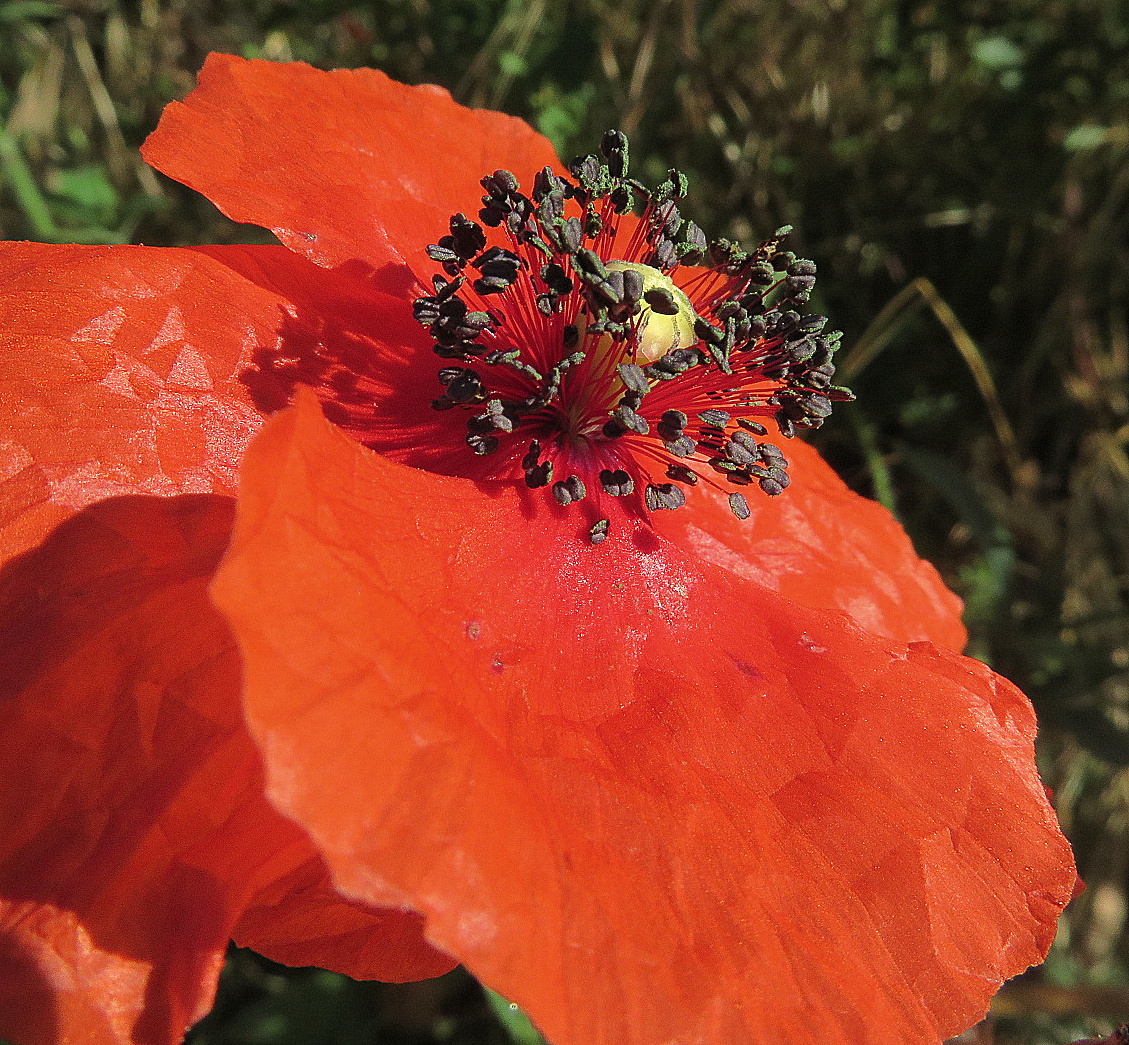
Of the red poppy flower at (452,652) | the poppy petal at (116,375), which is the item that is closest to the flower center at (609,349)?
the red poppy flower at (452,652)

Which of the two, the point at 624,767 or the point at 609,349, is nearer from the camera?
the point at 624,767

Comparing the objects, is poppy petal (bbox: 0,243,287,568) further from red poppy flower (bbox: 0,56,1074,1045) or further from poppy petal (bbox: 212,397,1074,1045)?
poppy petal (bbox: 212,397,1074,1045)

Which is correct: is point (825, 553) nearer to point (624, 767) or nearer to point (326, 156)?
point (624, 767)

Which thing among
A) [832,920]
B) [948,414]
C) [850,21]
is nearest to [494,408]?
[832,920]

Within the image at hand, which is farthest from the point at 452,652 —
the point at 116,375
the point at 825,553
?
the point at 825,553

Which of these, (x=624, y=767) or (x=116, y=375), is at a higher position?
(x=116, y=375)

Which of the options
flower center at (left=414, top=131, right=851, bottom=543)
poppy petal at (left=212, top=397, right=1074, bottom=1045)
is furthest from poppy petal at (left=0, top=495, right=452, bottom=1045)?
flower center at (left=414, top=131, right=851, bottom=543)

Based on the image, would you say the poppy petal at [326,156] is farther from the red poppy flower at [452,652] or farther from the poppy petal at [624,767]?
the poppy petal at [624,767]

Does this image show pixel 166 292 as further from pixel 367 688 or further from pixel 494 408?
pixel 367 688
